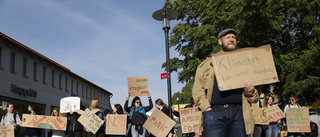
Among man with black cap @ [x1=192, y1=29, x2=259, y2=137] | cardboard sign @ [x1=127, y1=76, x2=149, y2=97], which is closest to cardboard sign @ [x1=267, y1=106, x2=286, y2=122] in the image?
cardboard sign @ [x1=127, y1=76, x2=149, y2=97]

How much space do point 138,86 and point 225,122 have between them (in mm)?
7864

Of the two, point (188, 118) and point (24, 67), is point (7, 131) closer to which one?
point (188, 118)

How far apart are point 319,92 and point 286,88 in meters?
1.72

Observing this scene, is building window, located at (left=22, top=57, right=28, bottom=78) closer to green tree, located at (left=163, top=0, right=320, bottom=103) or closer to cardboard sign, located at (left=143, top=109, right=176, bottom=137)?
green tree, located at (left=163, top=0, right=320, bottom=103)

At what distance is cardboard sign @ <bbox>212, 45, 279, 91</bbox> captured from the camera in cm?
395

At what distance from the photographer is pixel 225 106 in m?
3.80

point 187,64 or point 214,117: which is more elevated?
point 187,64

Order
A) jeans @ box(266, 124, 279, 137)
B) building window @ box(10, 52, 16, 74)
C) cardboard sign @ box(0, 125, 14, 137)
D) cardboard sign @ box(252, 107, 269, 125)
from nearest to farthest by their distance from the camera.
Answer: cardboard sign @ box(252, 107, 269, 125) < jeans @ box(266, 124, 279, 137) < cardboard sign @ box(0, 125, 14, 137) < building window @ box(10, 52, 16, 74)

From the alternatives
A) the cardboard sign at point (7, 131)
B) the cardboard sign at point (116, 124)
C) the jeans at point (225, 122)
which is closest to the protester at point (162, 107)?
the cardboard sign at point (116, 124)

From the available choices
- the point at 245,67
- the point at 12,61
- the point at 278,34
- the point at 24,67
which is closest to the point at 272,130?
the point at 245,67

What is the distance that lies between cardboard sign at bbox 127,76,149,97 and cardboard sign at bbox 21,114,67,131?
2248 millimetres

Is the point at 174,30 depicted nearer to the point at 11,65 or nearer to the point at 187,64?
the point at 187,64

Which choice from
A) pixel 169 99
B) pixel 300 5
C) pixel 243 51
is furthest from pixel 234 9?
pixel 243 51

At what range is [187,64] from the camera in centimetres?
2469
